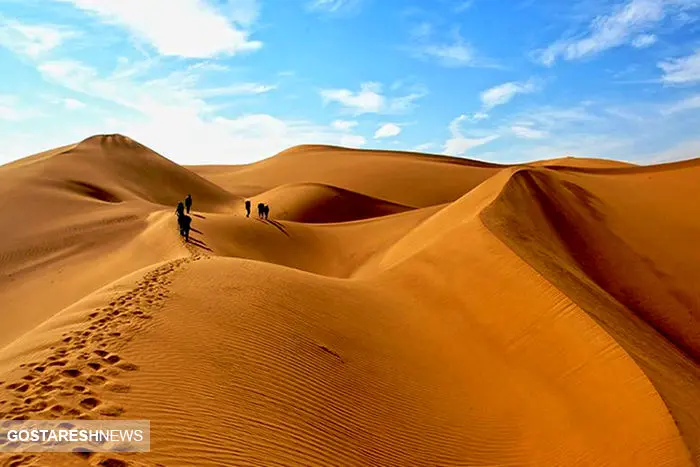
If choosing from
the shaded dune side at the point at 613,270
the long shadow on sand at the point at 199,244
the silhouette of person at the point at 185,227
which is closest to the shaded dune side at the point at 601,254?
the shaded dune side at the point at 613,270

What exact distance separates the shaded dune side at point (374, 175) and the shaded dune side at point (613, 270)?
3007 centimetres

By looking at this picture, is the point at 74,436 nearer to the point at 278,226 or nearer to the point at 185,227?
the point at 185,227

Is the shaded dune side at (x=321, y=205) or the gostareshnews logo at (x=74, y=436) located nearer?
the gostareshnews logo at (x=74, y=436)

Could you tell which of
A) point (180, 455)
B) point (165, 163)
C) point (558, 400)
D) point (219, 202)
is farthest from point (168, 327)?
point (165, 163)

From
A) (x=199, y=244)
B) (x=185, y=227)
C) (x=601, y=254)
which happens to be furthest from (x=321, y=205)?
(x=601, y=254)

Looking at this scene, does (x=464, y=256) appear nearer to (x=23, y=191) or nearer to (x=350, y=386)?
(x=350, y=386)

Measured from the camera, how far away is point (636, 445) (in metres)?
6.00

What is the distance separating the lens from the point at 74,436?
4438 millimetres

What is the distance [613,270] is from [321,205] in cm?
2513

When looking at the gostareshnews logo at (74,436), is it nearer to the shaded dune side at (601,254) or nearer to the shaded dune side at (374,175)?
the shaded dune side at (601,254)

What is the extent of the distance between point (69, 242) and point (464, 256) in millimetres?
18989

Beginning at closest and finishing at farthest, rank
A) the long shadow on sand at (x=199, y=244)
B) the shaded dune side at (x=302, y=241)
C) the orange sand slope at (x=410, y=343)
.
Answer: the orange sand slope at (x=410, y=343) < the long shadow on sand at (x=199, y=244) < the shaded dune side at (x=302, y=241)

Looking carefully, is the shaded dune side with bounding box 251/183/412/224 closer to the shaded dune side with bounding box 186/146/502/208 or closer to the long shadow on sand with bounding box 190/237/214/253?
the shaded dune side with bounding box 186/146/502/208

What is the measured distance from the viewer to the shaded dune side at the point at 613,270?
8.12 m
